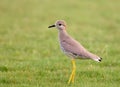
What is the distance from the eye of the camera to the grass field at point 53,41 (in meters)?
10.5

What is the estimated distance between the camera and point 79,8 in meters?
25.9

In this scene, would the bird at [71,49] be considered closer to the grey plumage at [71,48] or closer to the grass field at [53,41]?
the grey plumage at [71,48]

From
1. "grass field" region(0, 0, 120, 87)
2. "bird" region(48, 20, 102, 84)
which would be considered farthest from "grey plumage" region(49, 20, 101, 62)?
"grass field" region(0, 0, 120, 87)

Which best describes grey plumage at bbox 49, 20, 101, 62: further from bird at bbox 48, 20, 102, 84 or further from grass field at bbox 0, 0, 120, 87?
grass field at bbox 0, 0, 120, 87

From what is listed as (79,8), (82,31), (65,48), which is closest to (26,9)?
(79,8)

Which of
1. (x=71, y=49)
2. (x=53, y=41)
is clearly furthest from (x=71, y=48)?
(x=53, y=41)

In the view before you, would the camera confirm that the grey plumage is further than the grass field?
No

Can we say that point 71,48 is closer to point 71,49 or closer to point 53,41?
point 71,49

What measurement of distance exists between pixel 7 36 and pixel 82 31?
346cm

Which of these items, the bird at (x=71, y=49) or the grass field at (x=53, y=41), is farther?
the grass field at (x=53, y=41)

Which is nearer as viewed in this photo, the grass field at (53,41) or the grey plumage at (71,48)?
the grey plumage at (71,48)

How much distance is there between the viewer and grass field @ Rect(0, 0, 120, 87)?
34.5 feet

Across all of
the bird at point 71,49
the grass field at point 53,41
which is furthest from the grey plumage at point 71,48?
the grass field at point 53,41

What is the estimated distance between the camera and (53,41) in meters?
16.6
